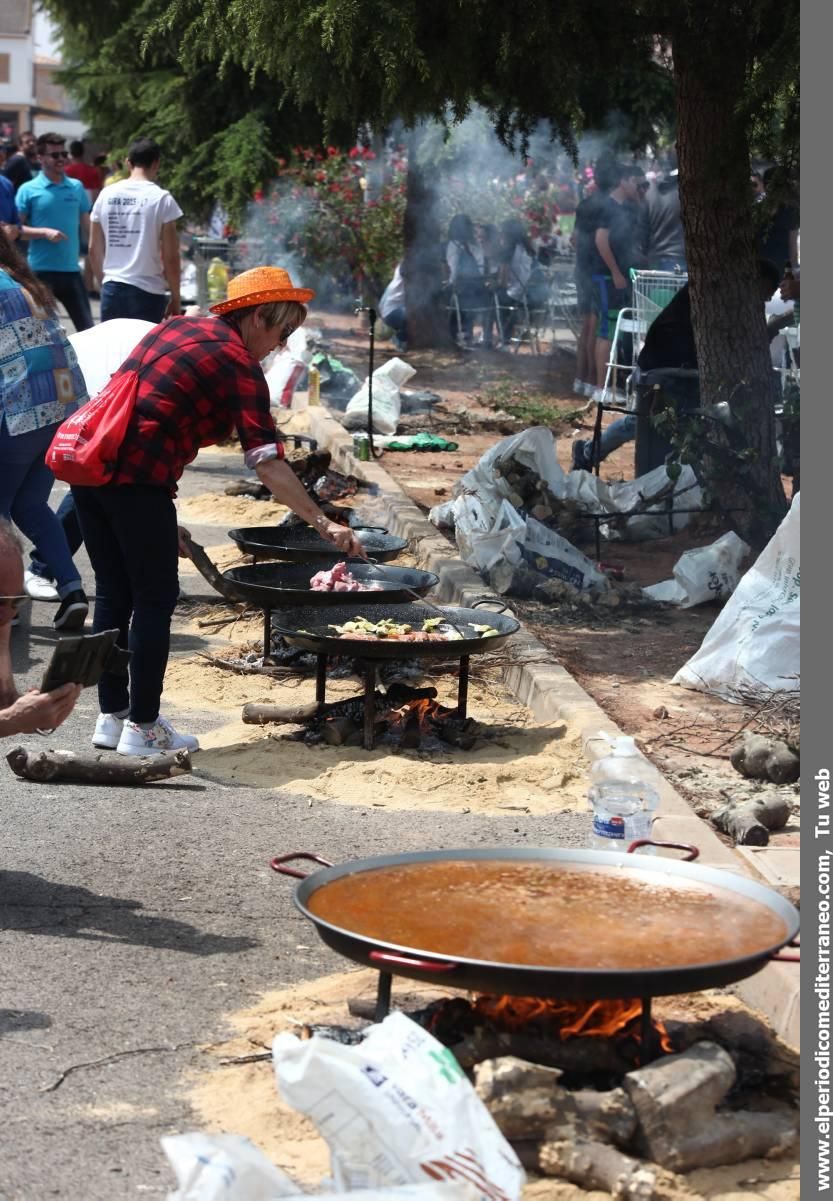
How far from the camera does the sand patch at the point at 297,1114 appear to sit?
11.0 feet

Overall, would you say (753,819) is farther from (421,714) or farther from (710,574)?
(710,574)

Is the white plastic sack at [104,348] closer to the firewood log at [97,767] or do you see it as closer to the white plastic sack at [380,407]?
the firewood log at [97,767]

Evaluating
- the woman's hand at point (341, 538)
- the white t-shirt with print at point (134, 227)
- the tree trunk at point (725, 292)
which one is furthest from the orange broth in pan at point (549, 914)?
the white t-shirt with print at point (134, 227)

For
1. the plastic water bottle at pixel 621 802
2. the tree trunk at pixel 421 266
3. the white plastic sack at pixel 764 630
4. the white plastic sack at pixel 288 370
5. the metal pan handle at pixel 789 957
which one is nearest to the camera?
the metal pan handle at pixel 789 957

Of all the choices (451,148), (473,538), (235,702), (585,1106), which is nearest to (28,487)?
(235,702)

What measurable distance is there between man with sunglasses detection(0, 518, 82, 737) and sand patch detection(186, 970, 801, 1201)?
98 cm

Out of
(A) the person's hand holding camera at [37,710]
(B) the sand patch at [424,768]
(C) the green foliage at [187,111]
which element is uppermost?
(C) the green foliage at [187,111]

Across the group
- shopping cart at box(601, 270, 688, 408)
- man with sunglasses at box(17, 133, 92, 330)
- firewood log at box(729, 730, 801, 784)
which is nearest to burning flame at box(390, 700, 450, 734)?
firewood log at box(729, 730, 801, 784)

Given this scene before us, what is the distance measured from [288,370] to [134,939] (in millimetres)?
12355

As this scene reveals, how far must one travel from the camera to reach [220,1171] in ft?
9.17

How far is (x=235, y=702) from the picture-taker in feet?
24.3

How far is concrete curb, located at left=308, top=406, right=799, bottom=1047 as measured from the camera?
4172 millimetres

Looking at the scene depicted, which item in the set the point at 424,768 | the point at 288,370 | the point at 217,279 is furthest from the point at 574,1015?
the point at 217,279

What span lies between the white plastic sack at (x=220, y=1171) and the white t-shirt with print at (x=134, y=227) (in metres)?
9.60
